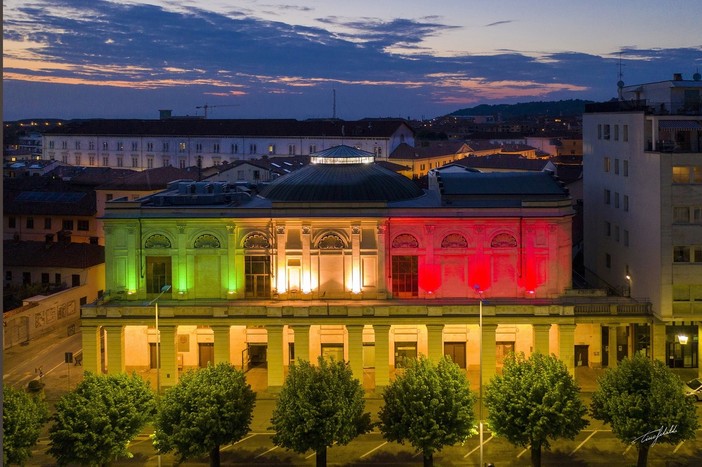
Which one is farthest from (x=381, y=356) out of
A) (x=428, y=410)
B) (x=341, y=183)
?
(x=428, y=410)

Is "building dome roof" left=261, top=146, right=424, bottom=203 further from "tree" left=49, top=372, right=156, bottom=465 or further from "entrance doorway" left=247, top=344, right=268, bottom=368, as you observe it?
"tree" left=49, top=372, right=156, bottom=465

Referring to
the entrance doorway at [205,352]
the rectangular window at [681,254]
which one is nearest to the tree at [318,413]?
the entrance doorway at [205,352]

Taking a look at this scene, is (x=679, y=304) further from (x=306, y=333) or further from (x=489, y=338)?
(x=306, y=333)

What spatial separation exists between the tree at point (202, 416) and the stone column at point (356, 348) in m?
17.2

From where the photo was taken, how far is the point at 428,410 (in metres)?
50.6

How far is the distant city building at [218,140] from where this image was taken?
183 metres

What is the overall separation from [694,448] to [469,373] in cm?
2153

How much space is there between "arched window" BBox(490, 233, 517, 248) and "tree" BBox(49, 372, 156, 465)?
108ft

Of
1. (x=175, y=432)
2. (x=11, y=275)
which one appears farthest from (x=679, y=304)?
(x=11, y=275)

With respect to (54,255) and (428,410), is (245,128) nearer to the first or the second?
(54,255)

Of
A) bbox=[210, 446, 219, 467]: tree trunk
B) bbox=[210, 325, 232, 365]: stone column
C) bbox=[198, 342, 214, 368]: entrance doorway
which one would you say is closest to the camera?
bbox=[210, 446, 219, 467]: tree trunk

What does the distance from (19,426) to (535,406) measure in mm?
28374

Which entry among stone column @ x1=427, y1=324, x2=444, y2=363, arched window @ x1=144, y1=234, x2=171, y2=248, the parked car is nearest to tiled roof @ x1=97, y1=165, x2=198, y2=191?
arched window @ x1=144, y1=234, x2=171, y2=248

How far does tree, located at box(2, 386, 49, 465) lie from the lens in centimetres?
4672
